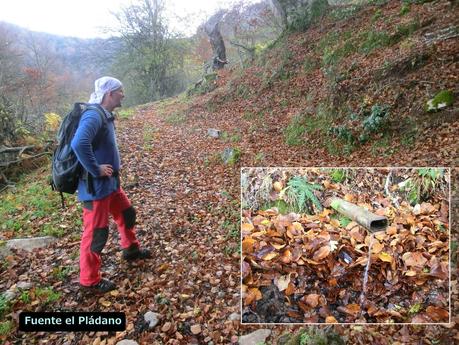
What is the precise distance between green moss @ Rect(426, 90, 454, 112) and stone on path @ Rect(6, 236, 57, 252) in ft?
17.6

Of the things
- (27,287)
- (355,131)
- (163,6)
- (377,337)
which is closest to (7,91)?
(163,6)

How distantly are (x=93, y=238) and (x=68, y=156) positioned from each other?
729mm

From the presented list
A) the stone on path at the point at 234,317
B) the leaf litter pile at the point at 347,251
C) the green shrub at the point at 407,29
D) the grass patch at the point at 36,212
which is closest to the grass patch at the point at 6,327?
the grass patch at the point at 36,212

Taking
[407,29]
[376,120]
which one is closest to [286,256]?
[376,120]

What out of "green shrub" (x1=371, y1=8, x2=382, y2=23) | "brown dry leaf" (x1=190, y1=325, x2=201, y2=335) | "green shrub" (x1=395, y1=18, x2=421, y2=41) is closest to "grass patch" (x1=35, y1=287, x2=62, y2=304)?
"brown dry leaf" (x1=190, y1=325, x2=201, y2=335)

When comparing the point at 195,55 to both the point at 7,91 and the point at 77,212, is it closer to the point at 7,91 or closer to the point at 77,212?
the point at 7,91

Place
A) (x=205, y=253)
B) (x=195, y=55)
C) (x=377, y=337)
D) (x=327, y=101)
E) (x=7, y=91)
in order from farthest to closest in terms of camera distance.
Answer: (x=195, y=55) → (x=7, y=91) → (x=327, y=101) → (x=205, y=253) → (x=377, y=337)

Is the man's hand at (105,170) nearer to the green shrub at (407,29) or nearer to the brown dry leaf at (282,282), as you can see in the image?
the brown dry leaf at (282,282)

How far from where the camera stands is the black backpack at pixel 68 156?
9.38 feet

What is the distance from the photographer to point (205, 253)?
3.55 meters

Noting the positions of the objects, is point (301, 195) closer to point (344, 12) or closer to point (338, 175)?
point (338, 175)

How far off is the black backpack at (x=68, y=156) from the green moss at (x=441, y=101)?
15.0 feet

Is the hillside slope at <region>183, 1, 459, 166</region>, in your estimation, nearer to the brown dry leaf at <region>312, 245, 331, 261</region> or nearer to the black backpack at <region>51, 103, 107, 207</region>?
the brown dry leaf at <region>312, 245, 331, 261</region>

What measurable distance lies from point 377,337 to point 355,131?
4.04 metres
